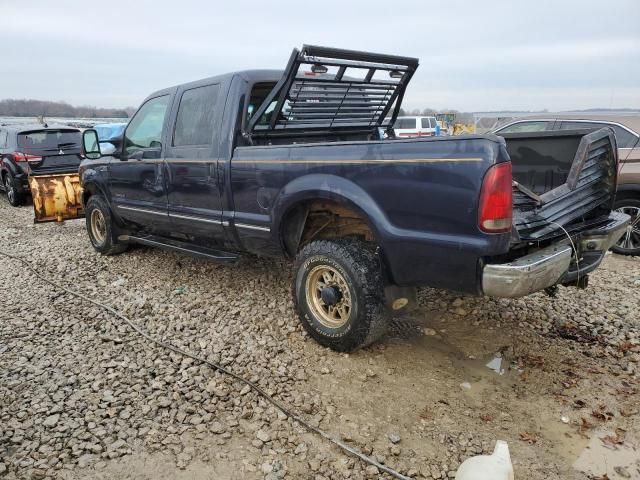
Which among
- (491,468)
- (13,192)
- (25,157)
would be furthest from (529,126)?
(13,192)

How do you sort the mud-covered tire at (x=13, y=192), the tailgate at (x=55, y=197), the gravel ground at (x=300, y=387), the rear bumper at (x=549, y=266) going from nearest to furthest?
the gravel ground at (x=300, y=387), the rear bumper at (x=549, y=266), the tailgate at (x=55, y=197), the mud-covered tire at (x=13, y=192)

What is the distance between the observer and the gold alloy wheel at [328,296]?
11.5 feet

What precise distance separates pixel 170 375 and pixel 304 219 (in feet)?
Answer: 4.90

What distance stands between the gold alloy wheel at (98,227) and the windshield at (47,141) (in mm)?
5262

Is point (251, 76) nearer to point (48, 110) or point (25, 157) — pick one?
point (25, 157)

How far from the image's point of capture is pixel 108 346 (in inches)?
149

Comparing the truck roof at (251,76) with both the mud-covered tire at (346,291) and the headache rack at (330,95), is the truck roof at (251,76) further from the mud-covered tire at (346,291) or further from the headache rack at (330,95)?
the mud-covered tire at (346,291)

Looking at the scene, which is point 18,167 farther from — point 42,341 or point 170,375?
point 170,375

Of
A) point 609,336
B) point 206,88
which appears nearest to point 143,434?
point 206,88

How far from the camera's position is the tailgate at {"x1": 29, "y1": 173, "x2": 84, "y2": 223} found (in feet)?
25.0

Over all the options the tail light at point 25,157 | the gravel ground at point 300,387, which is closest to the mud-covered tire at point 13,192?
the tail light at point 25,157

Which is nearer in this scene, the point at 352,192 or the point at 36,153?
the point at 352,192

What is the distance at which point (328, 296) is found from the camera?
3512mm

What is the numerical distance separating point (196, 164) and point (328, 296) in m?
1.82
